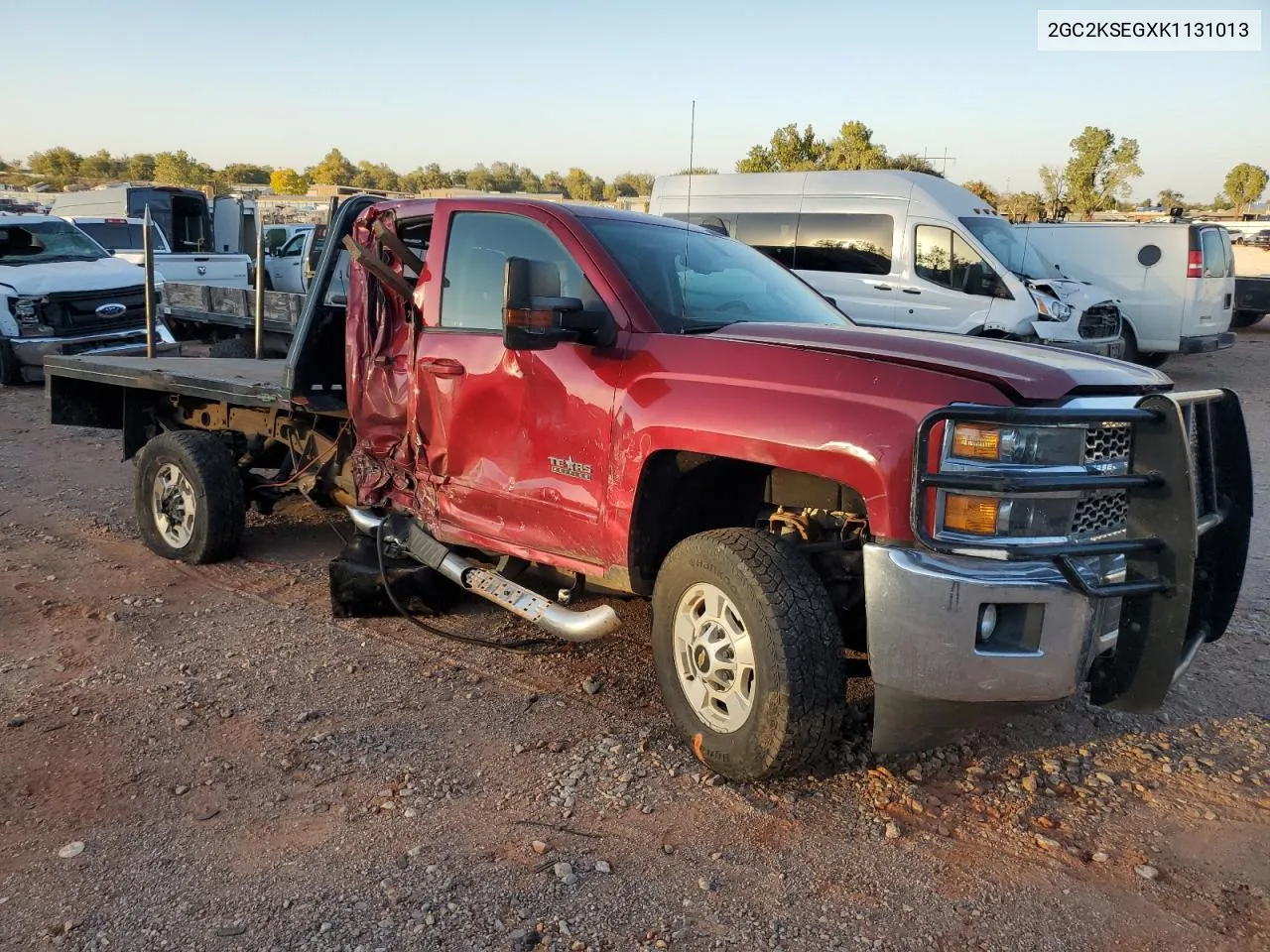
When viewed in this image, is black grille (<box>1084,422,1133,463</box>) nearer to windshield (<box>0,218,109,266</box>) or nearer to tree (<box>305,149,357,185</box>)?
windshield (<box>0,218,109,266</box>)

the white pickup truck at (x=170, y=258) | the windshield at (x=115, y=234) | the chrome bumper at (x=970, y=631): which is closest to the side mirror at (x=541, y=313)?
the chrome bumper at (x=970, y=631)

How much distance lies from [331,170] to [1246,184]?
4596 cm

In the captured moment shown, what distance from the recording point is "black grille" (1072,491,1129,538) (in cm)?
301

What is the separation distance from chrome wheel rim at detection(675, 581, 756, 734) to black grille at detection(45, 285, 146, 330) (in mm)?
10930

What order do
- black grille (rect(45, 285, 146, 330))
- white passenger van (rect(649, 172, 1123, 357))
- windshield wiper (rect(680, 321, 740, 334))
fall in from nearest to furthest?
1. windshield wiper (rect(680, 321, 740, 334))
2. white passenger van (rect(649, 172, 1123, 357))
3. black grille (rect(45, 285, 146, 330))

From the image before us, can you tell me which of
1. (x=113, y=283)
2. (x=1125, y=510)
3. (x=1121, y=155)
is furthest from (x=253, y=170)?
(x=1125, y=510)

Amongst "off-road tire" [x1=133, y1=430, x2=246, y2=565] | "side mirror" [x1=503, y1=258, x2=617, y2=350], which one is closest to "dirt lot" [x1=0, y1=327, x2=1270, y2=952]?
"off-road tire" [x1=133, y1=430, x2=246, y2=565]

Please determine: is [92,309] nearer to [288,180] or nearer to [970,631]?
[970,631]

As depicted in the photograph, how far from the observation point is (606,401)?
12.0 feet

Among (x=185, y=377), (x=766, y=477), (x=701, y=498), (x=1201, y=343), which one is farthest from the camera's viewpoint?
(x=1201, y=343)

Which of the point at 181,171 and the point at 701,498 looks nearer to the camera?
the point at 701,498

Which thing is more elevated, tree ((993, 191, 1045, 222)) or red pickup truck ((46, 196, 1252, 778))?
tree ((993, 191, 1045, 222))

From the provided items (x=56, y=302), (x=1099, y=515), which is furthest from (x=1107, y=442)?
(x=56, y=302)

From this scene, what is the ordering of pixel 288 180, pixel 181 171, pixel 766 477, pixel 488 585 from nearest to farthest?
pixel 766 477
pixel 488 585
pixel 288 180
pixel 181 171
